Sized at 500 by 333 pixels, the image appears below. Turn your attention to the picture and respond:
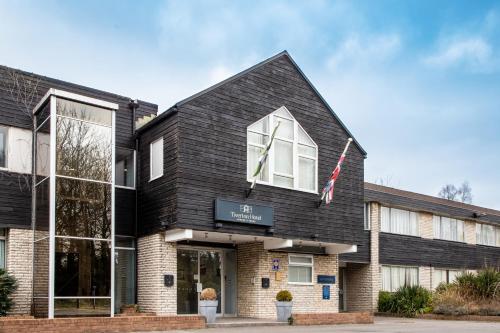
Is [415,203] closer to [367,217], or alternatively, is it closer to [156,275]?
[367,217]

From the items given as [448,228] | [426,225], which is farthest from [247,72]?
[448,228]

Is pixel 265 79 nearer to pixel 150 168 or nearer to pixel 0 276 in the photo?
pixel 150 168

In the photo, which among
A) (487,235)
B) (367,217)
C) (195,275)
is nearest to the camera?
(195,275)

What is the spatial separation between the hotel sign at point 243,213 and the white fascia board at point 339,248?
145 inches

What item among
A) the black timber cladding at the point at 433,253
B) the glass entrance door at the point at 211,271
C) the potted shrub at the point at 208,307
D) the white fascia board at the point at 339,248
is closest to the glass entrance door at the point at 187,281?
the glass entrance door at the point at 211,271

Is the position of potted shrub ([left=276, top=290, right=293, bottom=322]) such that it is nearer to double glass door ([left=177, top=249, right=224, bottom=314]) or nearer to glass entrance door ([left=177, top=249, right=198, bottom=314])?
double glass door ([left=177, top=249, right=224, bottom=314])

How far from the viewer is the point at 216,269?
22844mm

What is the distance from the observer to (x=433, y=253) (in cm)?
3312

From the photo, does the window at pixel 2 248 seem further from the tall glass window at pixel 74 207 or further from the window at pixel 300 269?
the window at pixel 300 269

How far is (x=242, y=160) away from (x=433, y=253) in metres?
15.4

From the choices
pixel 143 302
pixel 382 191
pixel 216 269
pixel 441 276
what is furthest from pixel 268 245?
pixel 441 276

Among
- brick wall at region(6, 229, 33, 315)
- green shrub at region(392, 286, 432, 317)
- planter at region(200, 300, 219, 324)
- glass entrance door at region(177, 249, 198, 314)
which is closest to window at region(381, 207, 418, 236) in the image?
green shrub at region(392, 286, 432, 317)

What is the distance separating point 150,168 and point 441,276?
18.2 meters

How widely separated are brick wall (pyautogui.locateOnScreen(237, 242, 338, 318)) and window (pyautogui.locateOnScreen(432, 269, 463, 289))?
10.9 meters
